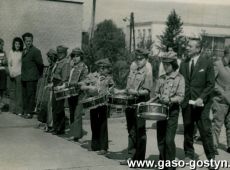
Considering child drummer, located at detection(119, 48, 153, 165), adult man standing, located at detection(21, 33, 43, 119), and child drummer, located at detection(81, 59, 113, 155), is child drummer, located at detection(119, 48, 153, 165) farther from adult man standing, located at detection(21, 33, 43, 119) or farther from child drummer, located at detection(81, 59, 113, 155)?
adult man standing, located at detection(21, 33, 43, 119)

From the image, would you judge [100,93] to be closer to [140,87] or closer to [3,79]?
[140,87]

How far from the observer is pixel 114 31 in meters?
89.6

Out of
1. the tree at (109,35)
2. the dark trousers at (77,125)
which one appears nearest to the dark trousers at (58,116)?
the dark trousers at (77,125)

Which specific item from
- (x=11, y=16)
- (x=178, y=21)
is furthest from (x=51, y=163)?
(x=178, y=21)

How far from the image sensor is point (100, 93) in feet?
26.7

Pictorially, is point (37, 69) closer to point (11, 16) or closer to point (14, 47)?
point (14, 47)

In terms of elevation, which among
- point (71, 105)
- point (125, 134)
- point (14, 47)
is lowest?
point (125, 134)

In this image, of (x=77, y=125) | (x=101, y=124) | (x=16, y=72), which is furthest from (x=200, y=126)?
(x=16, y=72)

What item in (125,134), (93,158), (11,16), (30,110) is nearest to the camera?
(93,158)

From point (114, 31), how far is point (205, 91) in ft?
271

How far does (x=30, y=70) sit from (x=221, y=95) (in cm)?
500

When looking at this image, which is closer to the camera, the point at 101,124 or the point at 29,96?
the point at 101,124

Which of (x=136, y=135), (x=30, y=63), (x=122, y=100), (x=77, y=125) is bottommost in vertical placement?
(x=77, y=125)

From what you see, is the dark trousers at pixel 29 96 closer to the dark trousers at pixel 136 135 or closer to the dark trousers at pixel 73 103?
the dark trousers at pixel 73 103
